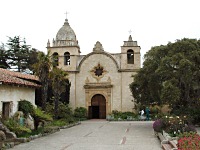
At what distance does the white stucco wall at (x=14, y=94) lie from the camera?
59.7 ft

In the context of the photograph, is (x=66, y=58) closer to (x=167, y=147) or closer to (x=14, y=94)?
(x=14, y=94)

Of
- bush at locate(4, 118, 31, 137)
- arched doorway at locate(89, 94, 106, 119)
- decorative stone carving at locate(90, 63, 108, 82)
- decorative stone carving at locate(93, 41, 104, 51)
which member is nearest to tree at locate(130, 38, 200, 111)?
bush at locate(4, 118, 31, 137)

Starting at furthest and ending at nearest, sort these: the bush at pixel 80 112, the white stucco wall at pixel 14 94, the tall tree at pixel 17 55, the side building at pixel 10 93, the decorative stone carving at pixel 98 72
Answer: the tall tree at pixel 17 55
the decorative stone carving at pixel 98 72
the bush at pixel 80 112
the white stucco wall at pixel 14 94
the side building at pixel 10 93

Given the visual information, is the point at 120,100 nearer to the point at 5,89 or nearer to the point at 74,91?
the point at 74,91

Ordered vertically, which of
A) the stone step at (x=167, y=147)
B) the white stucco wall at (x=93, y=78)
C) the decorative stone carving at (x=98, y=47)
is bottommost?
the stone step at (x=167, y=147)

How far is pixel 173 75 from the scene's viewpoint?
70.8 feet

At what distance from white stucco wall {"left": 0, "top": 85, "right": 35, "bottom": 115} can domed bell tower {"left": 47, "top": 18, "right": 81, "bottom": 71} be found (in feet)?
55.2

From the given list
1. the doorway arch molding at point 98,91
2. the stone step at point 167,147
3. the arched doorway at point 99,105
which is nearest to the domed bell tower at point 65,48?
the doorway arch molding at point 98,91

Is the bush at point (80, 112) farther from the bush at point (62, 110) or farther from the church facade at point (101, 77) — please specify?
the church facade at point (101, 77)

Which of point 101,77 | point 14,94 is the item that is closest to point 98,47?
point 101,77

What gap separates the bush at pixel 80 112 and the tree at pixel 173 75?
12.8 metres

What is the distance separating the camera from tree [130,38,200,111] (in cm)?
2052

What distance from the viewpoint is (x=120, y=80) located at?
124 ft

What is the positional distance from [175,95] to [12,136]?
10420 mm
